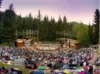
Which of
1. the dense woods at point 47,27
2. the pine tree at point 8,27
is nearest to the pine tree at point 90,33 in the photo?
the dense woods at point 47,27

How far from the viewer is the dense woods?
6.75 meters

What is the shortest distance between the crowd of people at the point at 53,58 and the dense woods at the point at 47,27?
0.64 ft

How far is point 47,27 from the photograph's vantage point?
22.2 feet

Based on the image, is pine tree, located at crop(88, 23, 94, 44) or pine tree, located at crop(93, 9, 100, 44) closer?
pine tree, located at crop(93, 9, 100, 44)

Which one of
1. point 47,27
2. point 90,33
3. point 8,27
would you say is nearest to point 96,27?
point 90,33

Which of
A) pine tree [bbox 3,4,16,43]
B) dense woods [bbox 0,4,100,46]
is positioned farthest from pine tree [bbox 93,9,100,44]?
pine tree [bbox 3,4,16,43]

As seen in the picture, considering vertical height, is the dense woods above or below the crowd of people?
above

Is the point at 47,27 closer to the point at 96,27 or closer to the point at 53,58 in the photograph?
the point at 53,58

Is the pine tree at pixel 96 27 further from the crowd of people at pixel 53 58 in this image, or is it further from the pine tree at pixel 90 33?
the crowd of people at pixel 53 58

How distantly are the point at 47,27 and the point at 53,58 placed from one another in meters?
0.56

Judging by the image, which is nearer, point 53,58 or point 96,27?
point 96,27

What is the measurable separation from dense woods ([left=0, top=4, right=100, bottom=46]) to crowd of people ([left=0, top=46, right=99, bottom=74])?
0.64ft

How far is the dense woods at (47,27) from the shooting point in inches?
266

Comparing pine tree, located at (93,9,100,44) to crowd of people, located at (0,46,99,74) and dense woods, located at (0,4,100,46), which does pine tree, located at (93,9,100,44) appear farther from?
crowd of people, located at (0,46,99,74)
